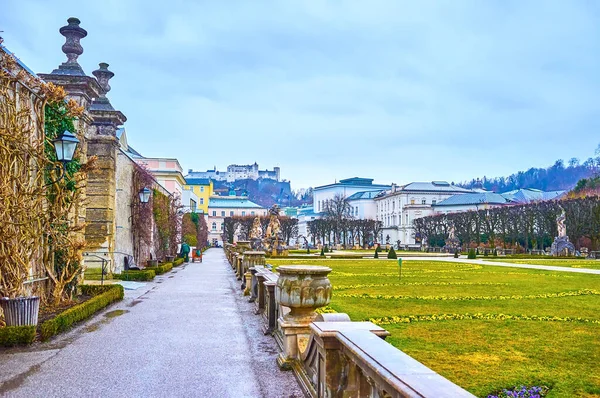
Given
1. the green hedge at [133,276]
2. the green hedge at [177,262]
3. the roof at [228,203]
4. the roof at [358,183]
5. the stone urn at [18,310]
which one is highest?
the roof at [358,183]

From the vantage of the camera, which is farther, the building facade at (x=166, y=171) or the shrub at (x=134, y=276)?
the building facade at (x=166, y=171)

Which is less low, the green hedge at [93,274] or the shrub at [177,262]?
the green hedge at [93,274]

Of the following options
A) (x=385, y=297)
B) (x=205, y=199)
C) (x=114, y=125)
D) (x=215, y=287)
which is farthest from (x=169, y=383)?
(x=205, y=199)

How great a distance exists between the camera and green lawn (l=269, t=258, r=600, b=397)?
525 cm

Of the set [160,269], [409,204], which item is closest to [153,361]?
[160,269]

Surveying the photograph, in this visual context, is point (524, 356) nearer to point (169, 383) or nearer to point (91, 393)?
point (169, 383)

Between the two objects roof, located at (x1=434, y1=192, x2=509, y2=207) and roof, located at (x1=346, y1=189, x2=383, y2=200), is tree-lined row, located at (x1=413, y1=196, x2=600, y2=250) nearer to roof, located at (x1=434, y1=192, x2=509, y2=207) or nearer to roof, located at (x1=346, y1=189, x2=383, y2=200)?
roof, located at (x1=434, y1=192, x2=509, y2=207)

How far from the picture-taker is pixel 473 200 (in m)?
83.9

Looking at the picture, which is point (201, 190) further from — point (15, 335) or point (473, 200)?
point (15, 335)

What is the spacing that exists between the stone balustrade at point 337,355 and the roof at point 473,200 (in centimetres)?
7901

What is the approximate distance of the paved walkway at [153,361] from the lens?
4.99 metres

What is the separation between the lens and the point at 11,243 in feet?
27.0

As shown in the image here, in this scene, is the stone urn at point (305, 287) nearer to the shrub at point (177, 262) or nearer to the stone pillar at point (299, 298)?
the stone pillar at point (299, 298)

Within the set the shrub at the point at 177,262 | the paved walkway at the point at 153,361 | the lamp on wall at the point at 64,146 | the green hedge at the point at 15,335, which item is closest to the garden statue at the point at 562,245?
the shrub at the point at 177,262
